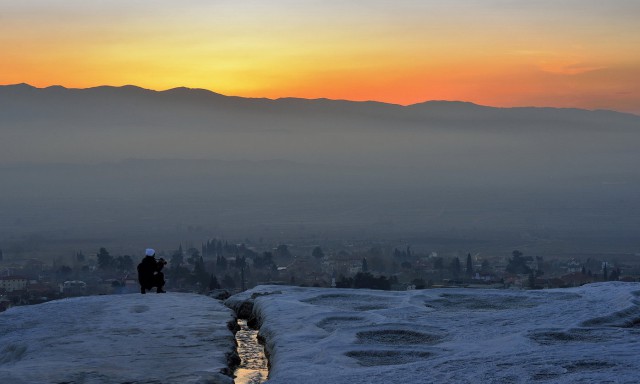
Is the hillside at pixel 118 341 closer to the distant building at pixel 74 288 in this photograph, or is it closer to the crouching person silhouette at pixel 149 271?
the crouching person silhouette at pixel 149 271

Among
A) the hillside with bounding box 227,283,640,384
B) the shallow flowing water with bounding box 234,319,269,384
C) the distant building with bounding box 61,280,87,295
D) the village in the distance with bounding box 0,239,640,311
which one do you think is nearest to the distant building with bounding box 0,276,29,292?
the village in the distance with bounding box 0,239,640,311

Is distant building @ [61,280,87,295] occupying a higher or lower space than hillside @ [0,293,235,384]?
lower

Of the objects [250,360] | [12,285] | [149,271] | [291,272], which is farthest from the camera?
[291,272]

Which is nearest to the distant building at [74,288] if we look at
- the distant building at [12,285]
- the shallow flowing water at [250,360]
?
the distant building at [12,285]

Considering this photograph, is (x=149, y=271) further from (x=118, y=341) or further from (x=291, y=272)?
(x=291, y=272)

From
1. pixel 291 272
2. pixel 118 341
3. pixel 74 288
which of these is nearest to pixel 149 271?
pixel 118 341

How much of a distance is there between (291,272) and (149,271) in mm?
47763

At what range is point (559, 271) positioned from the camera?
89.6m

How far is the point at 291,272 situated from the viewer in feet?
243

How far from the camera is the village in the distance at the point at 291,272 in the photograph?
48.2 m

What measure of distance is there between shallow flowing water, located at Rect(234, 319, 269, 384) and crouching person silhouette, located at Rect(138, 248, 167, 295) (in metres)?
5.19

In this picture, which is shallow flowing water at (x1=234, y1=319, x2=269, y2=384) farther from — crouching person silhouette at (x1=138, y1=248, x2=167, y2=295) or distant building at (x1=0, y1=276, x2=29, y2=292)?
distant building at (x1=0, y1=276, x2=29, y2=292)

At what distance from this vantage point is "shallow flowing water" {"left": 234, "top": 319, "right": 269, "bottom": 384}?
17.0 metres

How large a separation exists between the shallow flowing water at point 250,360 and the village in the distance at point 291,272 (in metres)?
8.03
